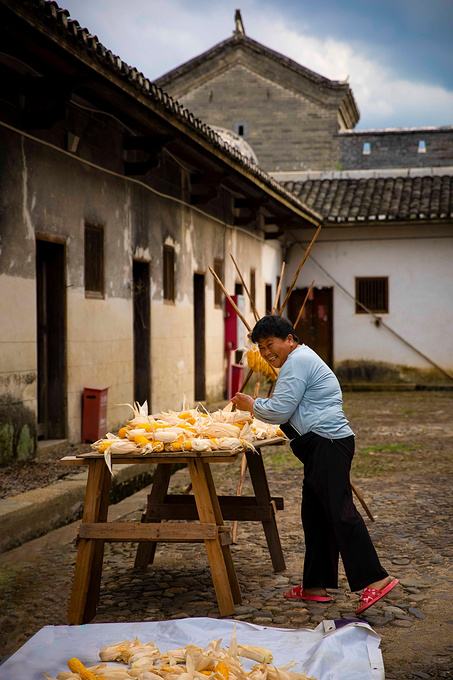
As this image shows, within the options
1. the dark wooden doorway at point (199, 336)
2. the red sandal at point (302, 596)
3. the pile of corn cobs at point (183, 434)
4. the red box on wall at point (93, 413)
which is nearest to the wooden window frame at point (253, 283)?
the dark wooden doorway at point (199, 336)

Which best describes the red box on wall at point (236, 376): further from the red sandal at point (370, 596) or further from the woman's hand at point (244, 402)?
the red sandal at point (370, 596)

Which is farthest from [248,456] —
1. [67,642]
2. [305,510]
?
[67,642]

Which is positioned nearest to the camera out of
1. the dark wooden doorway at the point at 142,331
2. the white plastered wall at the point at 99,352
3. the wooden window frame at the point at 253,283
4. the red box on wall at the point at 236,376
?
the white plastered wall at the point at 99,352

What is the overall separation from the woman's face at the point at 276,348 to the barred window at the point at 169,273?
7.66 meters

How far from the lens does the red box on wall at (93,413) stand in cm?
898

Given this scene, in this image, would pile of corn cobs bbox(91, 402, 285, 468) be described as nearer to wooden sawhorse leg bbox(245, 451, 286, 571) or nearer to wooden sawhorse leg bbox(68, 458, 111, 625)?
wooden sawhorse leg bbox(68, 458, 111, 625)

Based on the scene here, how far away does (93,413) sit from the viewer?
898 cm

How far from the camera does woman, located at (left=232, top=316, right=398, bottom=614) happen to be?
4.32 meters

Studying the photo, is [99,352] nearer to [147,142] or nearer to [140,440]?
[147,142]

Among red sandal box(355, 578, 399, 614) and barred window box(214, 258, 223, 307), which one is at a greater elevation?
barred window box(214, 258, 223, 307)

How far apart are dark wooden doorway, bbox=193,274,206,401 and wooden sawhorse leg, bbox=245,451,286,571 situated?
29.4ft

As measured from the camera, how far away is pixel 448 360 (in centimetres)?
1994

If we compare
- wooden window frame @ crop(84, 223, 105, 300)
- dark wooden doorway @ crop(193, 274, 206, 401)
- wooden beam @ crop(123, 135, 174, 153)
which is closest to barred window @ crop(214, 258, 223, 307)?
dark wooden doorway @ crop(193, 274, 206, 401)

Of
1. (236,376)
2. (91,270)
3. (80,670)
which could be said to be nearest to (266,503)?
(80,670)
